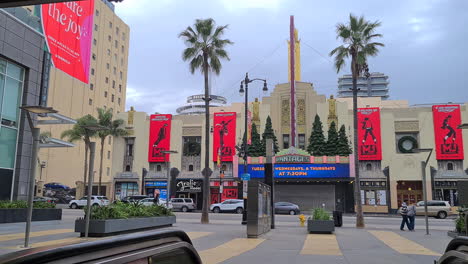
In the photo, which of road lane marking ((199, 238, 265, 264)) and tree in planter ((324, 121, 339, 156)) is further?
tree in planter ((324, 121, 339, 156))

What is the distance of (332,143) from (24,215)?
123ft

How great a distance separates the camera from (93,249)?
63.1 inches

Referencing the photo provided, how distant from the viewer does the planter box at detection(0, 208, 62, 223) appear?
63.5 ft

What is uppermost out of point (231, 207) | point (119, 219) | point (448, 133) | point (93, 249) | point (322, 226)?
point (448, 133)

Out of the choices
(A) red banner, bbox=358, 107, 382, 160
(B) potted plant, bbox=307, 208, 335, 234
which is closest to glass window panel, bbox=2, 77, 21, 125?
(B) potted plant, bbox=307, 208, 335, 234

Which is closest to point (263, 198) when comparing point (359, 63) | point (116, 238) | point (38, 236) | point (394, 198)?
point (38, 236)

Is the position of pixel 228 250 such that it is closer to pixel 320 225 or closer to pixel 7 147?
pixel 320 225

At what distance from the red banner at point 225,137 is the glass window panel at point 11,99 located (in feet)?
100

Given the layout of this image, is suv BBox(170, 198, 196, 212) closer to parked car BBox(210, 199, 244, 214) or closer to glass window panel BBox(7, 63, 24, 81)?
parked car BBox(210, 199, 244, 214)

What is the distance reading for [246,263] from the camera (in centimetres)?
1021

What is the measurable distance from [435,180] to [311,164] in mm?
14471

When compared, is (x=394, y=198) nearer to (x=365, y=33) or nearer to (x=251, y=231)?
(x=365, y=33)

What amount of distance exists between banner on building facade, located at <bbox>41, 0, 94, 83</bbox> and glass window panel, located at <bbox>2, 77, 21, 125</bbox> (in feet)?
11.5

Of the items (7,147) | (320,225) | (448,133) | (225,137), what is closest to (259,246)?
(320,225)
